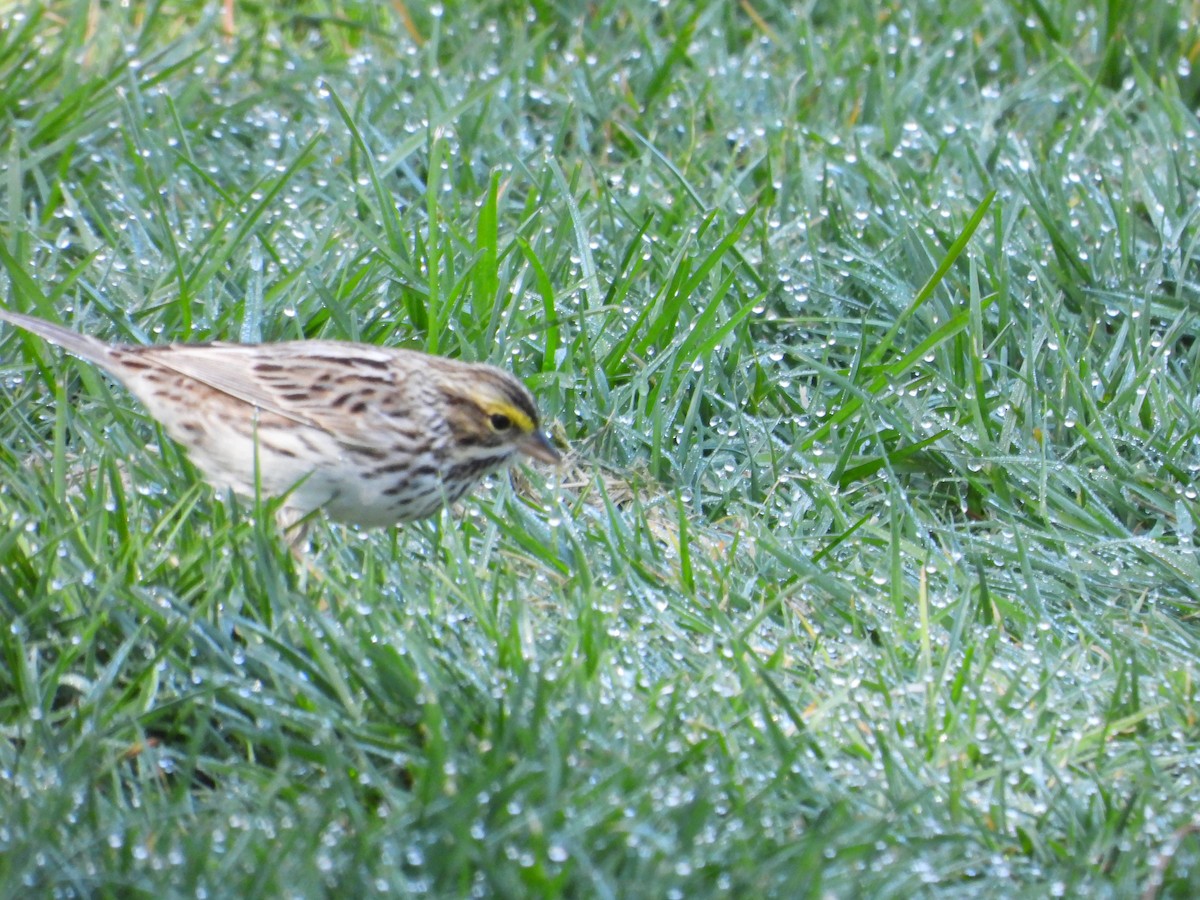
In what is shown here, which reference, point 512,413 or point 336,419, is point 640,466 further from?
point 336,419

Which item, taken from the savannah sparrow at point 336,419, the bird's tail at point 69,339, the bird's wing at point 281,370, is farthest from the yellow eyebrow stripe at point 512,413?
the bird's tail at point 69,339

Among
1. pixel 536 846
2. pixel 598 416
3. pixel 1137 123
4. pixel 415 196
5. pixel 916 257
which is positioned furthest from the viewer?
pixel 1137 123

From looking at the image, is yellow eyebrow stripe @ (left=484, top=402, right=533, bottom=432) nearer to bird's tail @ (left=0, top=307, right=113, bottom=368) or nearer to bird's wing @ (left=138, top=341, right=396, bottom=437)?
bird's wing @ (left=138, top=341, right=396, bottom=437)

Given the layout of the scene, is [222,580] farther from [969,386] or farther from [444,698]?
[969,386]

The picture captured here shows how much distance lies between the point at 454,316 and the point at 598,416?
539mm

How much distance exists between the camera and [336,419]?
4.40 metres

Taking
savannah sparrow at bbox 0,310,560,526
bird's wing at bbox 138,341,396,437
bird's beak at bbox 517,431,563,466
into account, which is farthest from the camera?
bird's beak at bbox 517,431,563,466

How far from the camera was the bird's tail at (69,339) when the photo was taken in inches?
184

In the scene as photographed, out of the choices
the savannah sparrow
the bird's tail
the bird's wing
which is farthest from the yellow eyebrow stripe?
the bird's tail

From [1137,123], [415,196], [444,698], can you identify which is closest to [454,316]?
[415,196]

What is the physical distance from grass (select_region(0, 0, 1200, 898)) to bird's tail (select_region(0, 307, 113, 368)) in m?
0.20

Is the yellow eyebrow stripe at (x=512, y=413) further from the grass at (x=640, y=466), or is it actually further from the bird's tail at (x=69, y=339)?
the bird's tail at (x=69, y=339)

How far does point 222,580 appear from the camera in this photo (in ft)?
12.8

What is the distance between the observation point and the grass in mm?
3451
